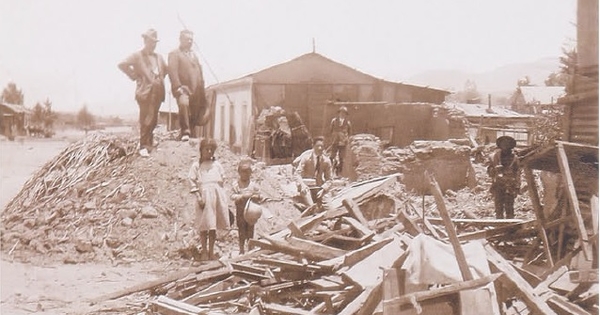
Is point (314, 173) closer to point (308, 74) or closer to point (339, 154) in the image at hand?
point (339, 154)

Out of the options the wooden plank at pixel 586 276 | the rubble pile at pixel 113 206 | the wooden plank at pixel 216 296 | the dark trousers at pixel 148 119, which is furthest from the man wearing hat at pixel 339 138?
the wooden plank at pixel 586 276

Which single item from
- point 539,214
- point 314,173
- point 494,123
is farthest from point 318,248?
point 494,123

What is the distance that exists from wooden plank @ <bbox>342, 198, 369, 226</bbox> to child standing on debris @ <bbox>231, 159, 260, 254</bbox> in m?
1.08

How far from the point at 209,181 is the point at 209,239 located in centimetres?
59

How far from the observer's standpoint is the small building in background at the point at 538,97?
17.4 feet

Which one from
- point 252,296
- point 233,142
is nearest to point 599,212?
point 252,296

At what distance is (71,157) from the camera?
291 inches

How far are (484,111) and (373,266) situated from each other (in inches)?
177

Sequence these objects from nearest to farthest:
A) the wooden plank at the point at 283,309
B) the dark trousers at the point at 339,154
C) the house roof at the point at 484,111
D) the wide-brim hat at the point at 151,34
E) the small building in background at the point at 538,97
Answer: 1. the wooden plank at the point at 283,309
2. the wide-brim hat at the point at 151,34
3. the small building in background at the point at 538,97
4. the house roof at the point at 484,111
5. the dark trousers at the point at 339,154

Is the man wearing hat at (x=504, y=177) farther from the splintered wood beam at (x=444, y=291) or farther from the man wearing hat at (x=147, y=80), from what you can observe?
the man wearing hat at (x=147, y=80)

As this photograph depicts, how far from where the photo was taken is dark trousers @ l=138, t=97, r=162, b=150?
636 cm

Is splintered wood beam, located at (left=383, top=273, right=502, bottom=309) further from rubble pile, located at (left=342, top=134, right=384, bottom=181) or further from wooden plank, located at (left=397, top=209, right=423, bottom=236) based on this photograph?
rubble pile, located at (left=342, top=134, right=384, bottom=181)

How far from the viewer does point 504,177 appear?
18.6 feet

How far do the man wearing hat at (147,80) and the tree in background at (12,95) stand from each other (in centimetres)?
87
